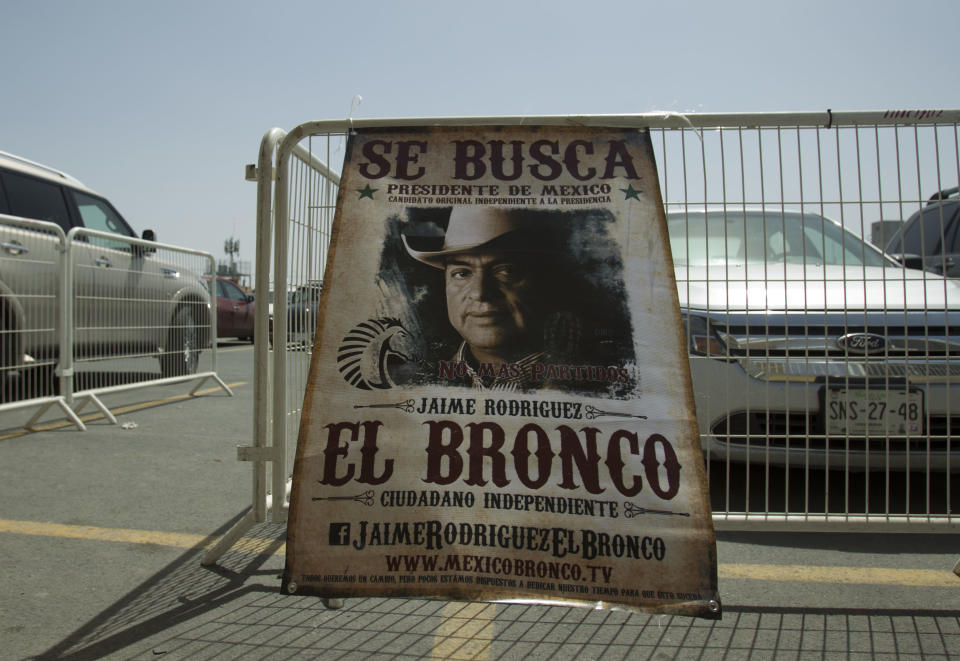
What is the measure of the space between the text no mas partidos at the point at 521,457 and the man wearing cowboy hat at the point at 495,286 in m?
0.18

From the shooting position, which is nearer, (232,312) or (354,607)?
(354,607)

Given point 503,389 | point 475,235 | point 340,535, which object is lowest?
point 340,535

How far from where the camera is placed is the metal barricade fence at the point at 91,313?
208 inches

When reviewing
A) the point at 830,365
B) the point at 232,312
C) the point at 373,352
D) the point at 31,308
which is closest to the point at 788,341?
the point at 830,365

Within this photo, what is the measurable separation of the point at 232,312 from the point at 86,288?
32.1ft

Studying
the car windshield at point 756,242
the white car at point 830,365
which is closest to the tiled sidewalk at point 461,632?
the white car at point 830,365

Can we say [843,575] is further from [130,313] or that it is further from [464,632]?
[130,313]

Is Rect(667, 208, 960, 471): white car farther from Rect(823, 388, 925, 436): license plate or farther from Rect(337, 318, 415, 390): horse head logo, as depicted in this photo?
Rect(337, 318, 415, 390): horse head logo

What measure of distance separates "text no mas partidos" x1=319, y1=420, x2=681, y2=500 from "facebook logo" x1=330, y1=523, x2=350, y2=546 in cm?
13

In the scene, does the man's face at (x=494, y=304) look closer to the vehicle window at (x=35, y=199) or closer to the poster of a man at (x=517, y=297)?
the poster of a man at (x=517, y=297)

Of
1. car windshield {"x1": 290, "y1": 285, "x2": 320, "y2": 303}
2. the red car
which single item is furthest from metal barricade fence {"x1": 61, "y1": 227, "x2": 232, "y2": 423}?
the red car

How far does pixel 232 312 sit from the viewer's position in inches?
602

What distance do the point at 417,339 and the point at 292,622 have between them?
3.33 ft

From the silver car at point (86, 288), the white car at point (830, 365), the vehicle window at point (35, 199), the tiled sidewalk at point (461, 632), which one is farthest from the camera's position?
the vehicle window at point (35, 199)
